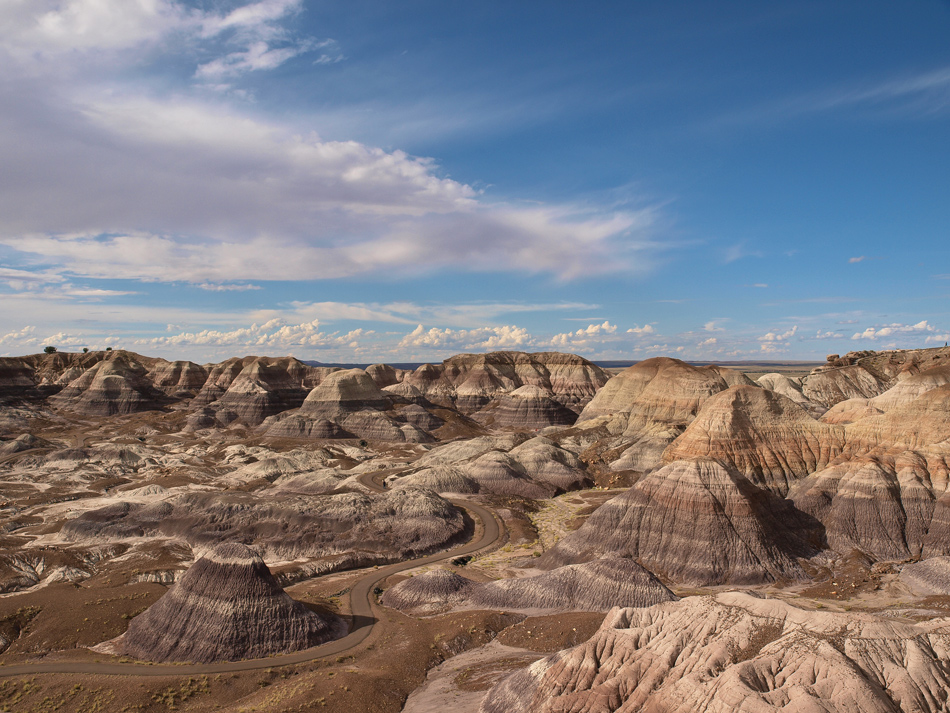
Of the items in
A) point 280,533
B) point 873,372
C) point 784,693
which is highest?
point 873,372

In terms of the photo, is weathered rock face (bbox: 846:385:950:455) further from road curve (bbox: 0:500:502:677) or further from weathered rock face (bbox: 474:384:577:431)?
weathered rock face (bbox: 474:384:577:431)

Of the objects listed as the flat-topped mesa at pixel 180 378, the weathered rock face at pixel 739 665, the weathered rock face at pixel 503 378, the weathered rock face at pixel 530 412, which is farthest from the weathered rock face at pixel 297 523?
the flat-topped mesa at pixel 180 378

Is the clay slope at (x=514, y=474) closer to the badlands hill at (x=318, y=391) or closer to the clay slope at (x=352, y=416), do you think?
the clay slope at (x=352, y=416)

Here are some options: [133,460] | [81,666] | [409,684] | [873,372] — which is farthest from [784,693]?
[873,372]

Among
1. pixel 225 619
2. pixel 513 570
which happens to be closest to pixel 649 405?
pixel 513 570

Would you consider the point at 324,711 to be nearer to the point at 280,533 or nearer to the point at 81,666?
the point at 81,666
